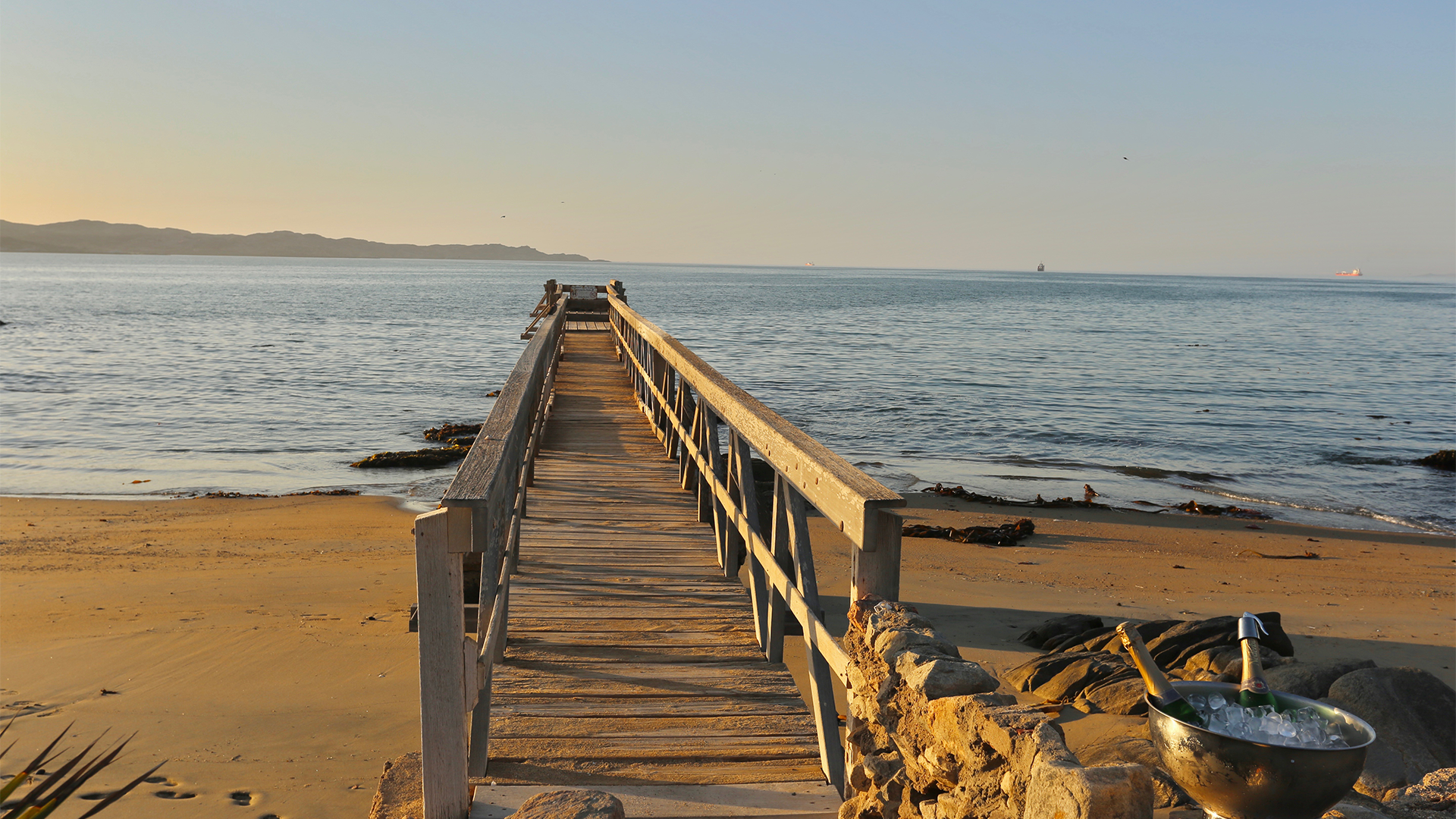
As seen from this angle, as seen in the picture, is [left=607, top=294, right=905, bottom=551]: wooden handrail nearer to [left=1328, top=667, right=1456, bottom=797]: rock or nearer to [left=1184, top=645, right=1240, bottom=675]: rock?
[left=1328, top=667, right=1456, bottom=797]: rock

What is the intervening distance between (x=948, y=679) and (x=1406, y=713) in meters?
4.86

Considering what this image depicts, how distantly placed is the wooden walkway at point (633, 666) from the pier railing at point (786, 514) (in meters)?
0.15

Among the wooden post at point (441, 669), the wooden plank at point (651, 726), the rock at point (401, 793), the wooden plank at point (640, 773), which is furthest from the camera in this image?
the wooden plank at point (651, 726)

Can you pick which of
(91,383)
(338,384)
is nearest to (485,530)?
(338,384)

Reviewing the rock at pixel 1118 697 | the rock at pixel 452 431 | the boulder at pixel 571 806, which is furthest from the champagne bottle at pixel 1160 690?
the rock at pixel 452 431

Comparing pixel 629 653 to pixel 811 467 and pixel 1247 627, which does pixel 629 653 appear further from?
pixel 1247 627

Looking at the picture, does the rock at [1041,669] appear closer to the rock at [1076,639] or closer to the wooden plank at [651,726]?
the rock at [1076,639]

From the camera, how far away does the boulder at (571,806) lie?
8.04 ft

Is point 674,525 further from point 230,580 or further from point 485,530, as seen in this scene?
point 230,580

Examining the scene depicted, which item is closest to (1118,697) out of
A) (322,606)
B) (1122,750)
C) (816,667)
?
(1122,750)

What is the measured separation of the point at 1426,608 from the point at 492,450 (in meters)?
9.94

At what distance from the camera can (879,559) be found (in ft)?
8.70

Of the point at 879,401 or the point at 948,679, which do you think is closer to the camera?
the point at 948,679

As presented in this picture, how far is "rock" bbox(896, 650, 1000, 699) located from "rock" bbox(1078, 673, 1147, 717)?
4381 mm
